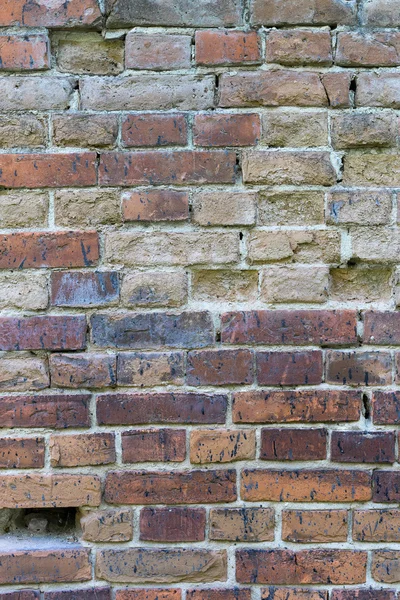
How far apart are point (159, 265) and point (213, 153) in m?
0.31

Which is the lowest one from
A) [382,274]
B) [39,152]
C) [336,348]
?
[336,348]

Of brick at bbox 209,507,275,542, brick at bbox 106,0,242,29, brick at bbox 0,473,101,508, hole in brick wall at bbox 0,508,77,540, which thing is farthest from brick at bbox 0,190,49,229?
brick at bbox 209,507,275,542

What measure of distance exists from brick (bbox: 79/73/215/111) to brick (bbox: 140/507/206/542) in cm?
102

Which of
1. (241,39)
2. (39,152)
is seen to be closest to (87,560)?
(39,152)

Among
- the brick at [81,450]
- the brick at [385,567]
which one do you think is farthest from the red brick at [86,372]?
the brick at [385,567]

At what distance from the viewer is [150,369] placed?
138 centimetres

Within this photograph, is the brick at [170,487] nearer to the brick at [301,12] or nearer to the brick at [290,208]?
the brick at [290,208]

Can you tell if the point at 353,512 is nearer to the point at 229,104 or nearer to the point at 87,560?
the point at 87,560

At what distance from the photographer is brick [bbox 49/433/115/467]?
4.48 feet

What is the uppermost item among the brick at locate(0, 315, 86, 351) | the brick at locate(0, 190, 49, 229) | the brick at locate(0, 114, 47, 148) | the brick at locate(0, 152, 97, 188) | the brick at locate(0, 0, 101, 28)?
the brick at locate(0, 0, 101, 28)

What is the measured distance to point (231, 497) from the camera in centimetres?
137

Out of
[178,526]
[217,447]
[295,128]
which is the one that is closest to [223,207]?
[295,128]

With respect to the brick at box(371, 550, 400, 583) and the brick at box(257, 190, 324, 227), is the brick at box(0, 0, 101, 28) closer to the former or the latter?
the brick at box(257, 190, 324, 227)

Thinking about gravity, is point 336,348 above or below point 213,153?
below
